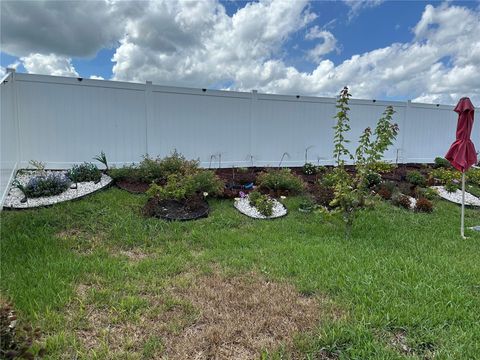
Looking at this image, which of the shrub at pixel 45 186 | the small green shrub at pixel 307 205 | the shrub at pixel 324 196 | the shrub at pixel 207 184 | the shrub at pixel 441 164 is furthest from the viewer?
the shrub at pixel 441 164

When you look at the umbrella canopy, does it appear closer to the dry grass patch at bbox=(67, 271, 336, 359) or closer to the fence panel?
the dry grass patch at bbox=(67, 271, 336, 359)

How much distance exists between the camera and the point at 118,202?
5.11 metres

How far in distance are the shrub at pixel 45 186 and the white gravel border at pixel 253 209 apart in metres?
2.94

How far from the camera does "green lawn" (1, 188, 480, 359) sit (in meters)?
2.12

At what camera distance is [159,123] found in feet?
23.2

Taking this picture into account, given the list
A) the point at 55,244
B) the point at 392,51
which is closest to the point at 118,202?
the point at 55,244

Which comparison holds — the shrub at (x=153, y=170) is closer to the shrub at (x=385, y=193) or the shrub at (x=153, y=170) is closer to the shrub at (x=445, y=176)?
the shrub at (x=385, y=193)

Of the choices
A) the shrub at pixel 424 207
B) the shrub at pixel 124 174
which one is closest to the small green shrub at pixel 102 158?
the shrub at pixel 124 174

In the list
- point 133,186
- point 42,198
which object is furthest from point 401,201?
point 42,198

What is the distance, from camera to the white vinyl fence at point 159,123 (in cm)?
600

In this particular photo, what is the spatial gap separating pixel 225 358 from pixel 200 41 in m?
6.98

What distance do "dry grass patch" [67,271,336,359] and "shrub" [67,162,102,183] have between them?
11.7ft

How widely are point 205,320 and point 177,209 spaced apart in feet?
9.65

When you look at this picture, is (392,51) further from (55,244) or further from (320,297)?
(55,244)
